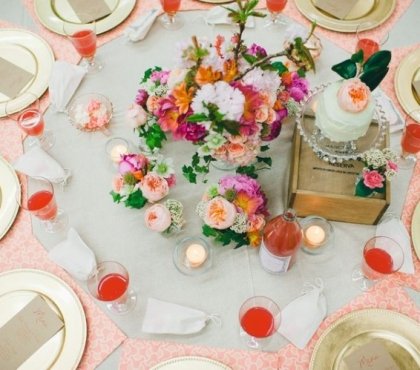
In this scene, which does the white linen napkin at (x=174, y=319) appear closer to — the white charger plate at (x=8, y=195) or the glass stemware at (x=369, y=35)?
the white charger plate at (x=8, y=195)

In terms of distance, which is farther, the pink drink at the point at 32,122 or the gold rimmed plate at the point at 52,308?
the pink drink at the point at 32,122

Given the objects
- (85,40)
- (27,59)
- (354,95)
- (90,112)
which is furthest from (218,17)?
(354,95)

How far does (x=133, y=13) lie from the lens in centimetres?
197

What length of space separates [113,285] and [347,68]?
947 millimetres

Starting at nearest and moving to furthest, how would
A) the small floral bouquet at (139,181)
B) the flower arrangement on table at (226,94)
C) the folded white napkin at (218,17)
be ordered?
the flower arrangement on table at (226,94) < the small floral bouquet at (139,181) < the folded white napkin at (218,17)

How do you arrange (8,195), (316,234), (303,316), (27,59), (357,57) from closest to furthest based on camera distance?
(357,57), (303,316), (316,234), (8,195), (27,59)

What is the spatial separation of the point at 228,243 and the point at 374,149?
21.2 inches

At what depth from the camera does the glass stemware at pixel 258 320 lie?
129 cm

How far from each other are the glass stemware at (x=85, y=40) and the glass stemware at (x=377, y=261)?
1.27 m

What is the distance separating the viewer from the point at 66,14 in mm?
1944

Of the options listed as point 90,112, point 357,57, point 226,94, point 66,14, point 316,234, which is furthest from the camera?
point 66,14

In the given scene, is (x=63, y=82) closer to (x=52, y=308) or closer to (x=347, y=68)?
(x=52, y=308)

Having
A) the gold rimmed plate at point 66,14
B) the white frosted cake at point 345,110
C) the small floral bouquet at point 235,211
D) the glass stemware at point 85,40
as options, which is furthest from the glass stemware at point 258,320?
the gold rimmed plate at point 66,14

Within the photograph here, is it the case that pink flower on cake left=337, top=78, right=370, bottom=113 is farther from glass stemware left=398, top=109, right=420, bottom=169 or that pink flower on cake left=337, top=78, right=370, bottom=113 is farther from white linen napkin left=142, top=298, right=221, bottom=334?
white linen napkin left=142, top=298, right=221, bottom=334
